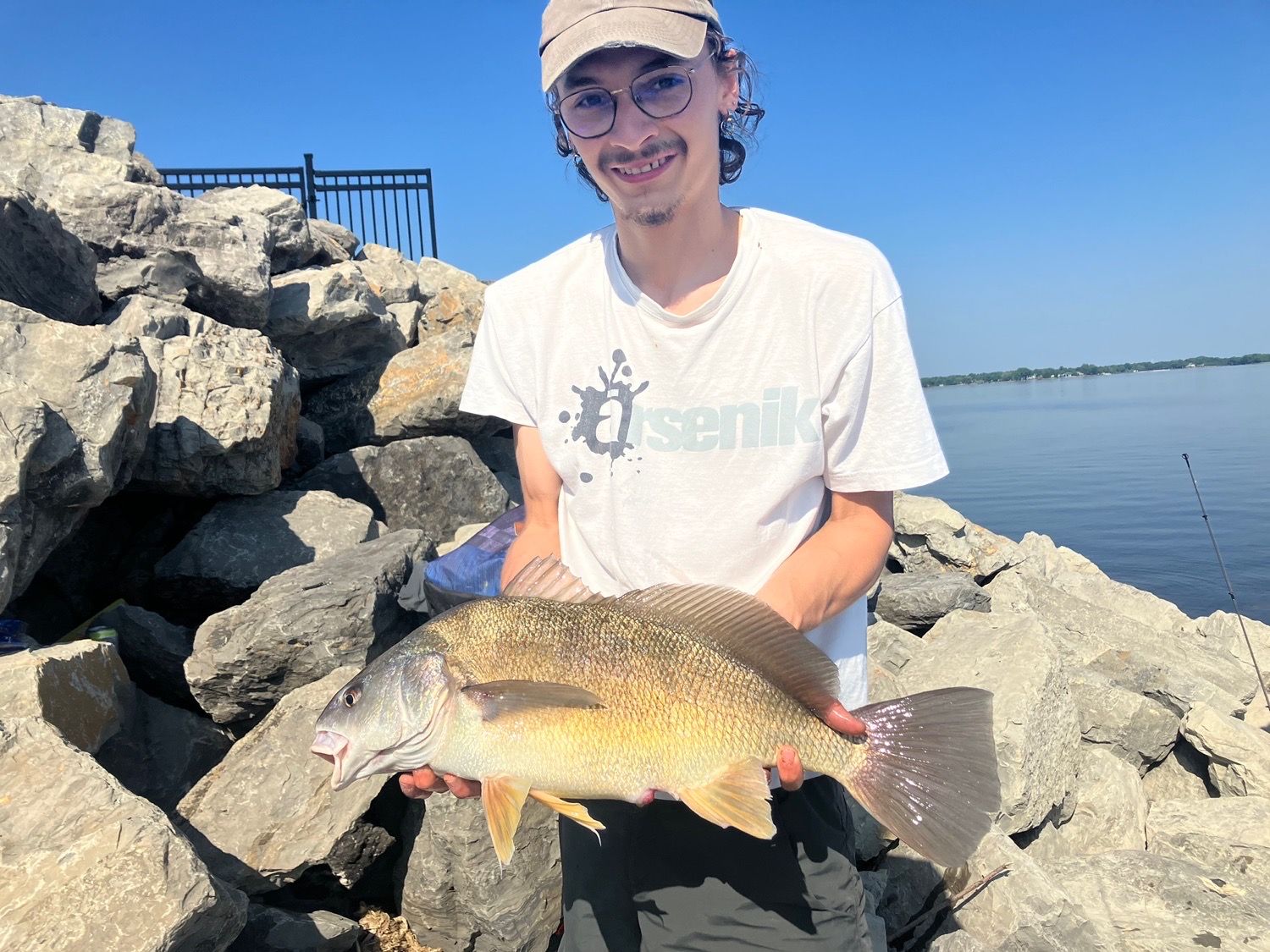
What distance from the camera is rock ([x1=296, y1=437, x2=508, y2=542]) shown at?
289 inches

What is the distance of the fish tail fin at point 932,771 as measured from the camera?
213 cm

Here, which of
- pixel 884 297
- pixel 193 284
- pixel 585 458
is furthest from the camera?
pixel 193 284

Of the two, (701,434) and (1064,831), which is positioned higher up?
(701,434)

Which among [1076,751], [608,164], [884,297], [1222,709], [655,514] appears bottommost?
[1222,709]

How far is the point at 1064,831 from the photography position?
4.56 meters

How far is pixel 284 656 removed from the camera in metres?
4.57

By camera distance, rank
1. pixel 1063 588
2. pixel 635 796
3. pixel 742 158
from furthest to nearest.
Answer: pixel 1063 588 < pixel 742 158 < pixel 635 796

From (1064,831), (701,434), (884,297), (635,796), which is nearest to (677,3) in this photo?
(884,297)

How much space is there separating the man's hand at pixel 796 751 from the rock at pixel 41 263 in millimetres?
5504

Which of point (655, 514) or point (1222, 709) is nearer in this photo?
point (655, 514)

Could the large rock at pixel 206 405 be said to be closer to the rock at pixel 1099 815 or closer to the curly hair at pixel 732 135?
the curly hair at pixel 732 135

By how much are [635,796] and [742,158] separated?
2.04 meters

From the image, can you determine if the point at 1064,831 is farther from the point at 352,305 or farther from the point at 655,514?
the point at 352,305

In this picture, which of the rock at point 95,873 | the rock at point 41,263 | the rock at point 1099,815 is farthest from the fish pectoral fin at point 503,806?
the rock at point 41,263
